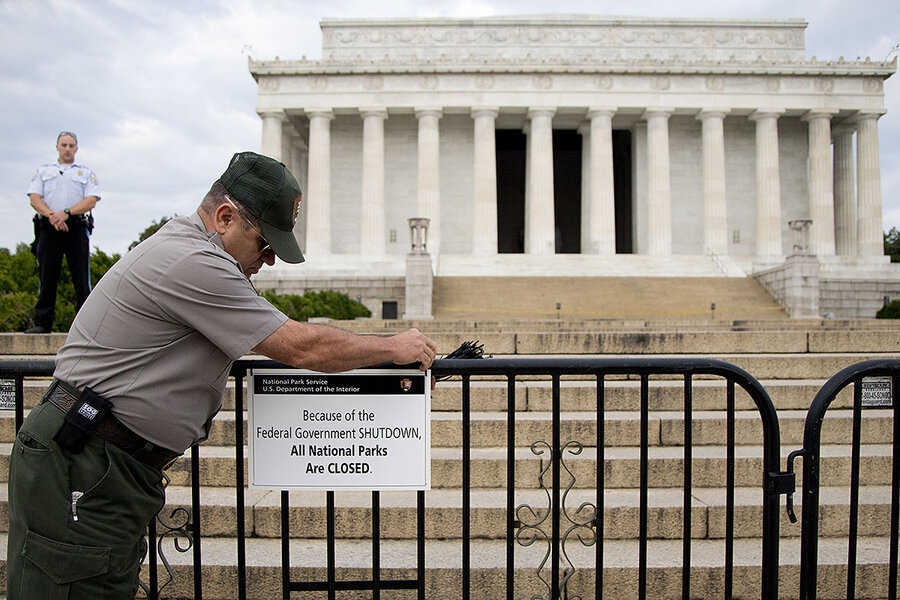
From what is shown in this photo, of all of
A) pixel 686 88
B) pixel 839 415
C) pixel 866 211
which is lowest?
pixel 839 415

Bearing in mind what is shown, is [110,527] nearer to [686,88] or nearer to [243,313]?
[243,313]

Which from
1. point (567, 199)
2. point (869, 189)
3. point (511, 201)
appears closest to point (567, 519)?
point (869, 189)

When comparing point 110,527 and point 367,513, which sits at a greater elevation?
point 110,527

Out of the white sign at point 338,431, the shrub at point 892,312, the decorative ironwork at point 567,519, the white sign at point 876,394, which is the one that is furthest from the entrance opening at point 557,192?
the white sign at point 338,431

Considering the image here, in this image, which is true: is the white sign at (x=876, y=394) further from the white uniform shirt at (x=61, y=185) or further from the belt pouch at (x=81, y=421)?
the white uniform shirt at (x=61, y=185)

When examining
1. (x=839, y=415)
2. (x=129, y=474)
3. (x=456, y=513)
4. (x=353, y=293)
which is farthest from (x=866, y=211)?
(x=129, y=474)

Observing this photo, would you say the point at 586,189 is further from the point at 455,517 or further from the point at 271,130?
the point at 455,517

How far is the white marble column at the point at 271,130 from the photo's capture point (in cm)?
3775

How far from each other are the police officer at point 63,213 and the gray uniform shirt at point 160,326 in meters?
6.57

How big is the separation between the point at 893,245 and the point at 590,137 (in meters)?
43.3

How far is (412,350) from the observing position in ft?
9.49

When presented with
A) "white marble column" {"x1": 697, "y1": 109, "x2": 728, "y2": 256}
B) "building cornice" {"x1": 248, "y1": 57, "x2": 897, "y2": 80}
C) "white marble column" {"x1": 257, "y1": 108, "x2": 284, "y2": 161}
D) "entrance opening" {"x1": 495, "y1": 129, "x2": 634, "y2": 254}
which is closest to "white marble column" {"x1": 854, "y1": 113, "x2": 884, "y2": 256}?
"building cornice" {"x1": 248, "y1": 57, "x2": 897, "y2": 80}

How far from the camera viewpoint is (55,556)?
244 centimetres

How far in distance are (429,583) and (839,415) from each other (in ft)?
15.7
